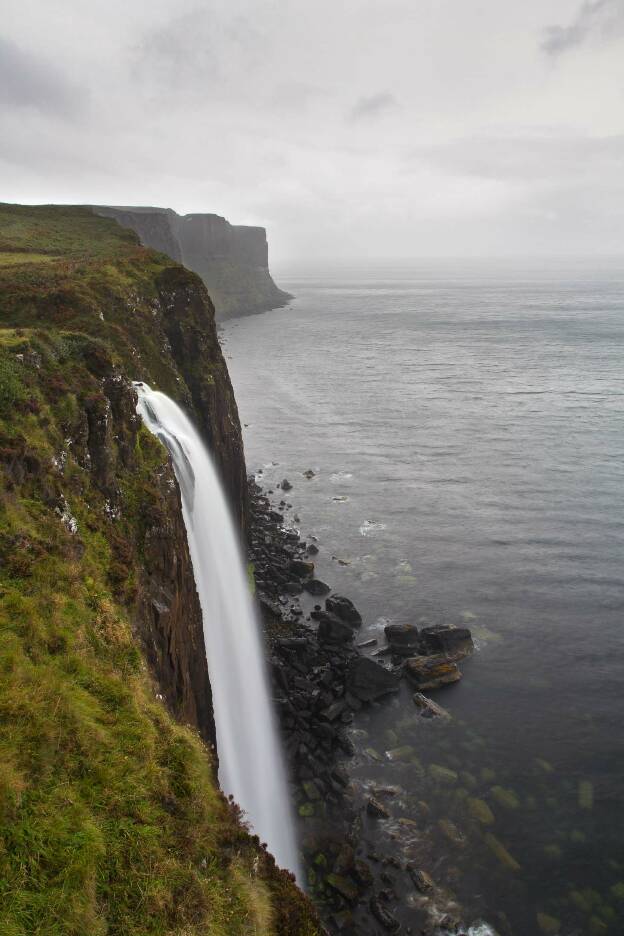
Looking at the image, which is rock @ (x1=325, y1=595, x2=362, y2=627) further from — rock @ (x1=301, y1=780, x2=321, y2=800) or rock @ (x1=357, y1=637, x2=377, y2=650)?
rock @ (x1=301, y1=780, x2=321, y2=800)

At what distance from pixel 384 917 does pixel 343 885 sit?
166 centimetres

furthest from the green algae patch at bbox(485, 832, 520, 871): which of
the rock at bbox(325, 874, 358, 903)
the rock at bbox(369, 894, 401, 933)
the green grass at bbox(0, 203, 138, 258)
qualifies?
the green grass at bbox(0, 203, 138, 258)

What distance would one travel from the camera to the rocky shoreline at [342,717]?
19375 millimetres

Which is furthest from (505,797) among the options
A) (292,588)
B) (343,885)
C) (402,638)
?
(292,588)

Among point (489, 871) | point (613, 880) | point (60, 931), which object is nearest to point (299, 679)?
point (489, 871)

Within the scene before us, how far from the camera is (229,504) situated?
36469 millimetres

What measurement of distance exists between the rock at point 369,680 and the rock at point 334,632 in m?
2.76

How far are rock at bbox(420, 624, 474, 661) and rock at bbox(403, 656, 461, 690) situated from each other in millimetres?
1155

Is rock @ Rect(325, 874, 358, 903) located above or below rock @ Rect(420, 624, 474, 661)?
below

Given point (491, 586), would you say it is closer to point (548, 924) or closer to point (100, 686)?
point (548, 924)

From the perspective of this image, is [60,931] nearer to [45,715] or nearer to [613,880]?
[45,715]

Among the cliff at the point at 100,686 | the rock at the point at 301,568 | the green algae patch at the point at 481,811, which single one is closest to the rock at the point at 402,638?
the rock at the point at 301,568

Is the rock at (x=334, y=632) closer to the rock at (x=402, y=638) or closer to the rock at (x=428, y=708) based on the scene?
the rock at (x=402, y=638)

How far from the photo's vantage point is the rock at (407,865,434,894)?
19.8 metres
